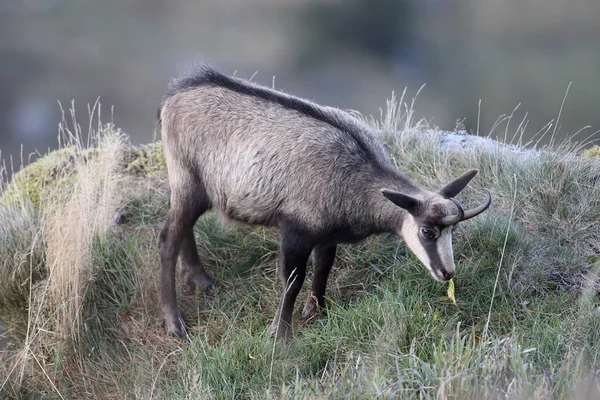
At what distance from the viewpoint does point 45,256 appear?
22.7ft

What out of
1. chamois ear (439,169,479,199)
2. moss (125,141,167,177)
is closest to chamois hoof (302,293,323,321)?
chamois ear (439,169,479,199)

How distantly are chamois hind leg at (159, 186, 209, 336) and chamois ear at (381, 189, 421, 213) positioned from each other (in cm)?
186

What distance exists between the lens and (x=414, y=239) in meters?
5.65

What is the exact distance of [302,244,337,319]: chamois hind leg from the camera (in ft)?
20.6

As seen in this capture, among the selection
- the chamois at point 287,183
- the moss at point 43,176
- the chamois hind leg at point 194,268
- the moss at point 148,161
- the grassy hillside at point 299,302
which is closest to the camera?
the grassy hillside at point 299,302

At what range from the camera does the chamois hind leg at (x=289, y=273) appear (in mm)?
5957

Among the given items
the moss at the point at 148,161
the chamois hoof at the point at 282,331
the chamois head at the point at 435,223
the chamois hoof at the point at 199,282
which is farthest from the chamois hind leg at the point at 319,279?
the moss at the point at 148,161

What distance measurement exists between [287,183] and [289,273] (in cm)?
73

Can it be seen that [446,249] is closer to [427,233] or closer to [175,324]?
[427,233]

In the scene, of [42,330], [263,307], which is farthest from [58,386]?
[263,307]

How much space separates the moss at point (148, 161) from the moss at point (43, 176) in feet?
1.69

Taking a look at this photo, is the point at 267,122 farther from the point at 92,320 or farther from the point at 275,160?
the point at 92,320

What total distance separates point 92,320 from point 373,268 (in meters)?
2.52

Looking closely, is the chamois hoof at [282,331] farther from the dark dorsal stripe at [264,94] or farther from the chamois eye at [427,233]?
the dark dorsal stripe at [264,94]
